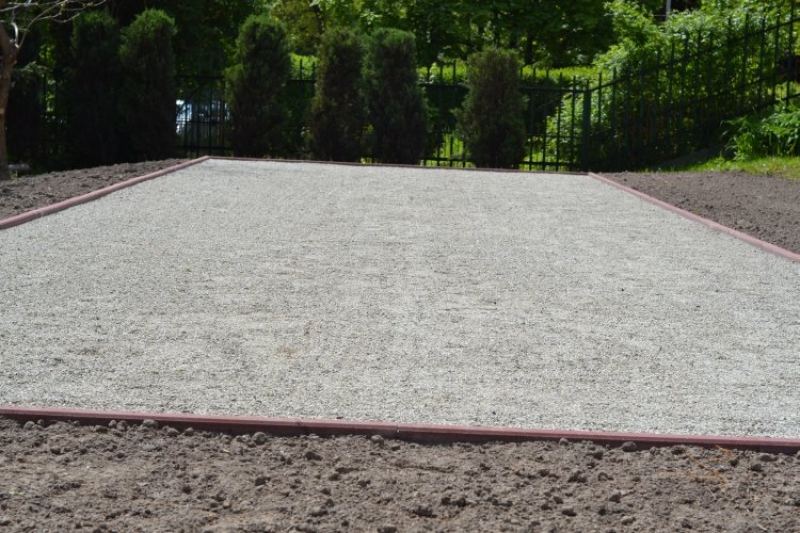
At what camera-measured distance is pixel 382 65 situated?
55.6 feet

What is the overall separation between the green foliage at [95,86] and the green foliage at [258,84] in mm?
1819

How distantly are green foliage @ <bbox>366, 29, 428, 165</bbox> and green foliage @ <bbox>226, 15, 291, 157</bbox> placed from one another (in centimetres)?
145

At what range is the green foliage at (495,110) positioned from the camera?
55.1ft

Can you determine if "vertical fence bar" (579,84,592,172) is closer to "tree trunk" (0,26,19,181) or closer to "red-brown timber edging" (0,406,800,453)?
"tree trunk" (0,26,19,181)

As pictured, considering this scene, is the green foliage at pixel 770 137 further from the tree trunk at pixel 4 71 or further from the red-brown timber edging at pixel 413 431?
the red-brown timber edging at pixel 413 431

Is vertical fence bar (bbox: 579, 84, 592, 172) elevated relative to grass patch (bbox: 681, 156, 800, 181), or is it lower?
elevated

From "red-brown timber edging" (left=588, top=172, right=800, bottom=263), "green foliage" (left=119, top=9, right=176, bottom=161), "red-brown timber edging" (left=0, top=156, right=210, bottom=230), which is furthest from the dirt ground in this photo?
"green foliage" (left=119, top=9, right=176, bottom=161)

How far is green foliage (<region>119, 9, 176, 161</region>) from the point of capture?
16359mm

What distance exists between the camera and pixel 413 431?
13.3 feet

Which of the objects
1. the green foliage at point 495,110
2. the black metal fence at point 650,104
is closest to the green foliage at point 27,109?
the black metal fence at point 650,104

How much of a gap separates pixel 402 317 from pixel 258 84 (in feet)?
37.3

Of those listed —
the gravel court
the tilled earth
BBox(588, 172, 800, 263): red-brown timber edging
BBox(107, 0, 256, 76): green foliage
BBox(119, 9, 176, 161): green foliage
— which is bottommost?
the tilled earth

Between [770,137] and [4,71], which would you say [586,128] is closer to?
[770,137]

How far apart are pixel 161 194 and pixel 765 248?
19.6ft
